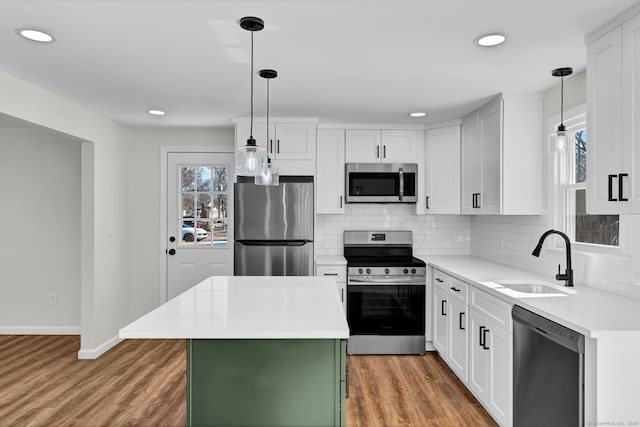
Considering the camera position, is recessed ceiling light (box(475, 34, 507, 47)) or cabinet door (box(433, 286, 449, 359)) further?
cabinet door (box(433, 286, 449, 359))

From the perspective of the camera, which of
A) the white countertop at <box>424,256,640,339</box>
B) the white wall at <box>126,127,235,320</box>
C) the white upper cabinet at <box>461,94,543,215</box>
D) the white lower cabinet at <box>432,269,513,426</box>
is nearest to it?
the white countertop at <box>424,256,640,339</box>

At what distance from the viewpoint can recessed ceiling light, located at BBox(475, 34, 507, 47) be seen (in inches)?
88.1

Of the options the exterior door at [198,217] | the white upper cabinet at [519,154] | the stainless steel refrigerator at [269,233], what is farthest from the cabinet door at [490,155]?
the exterior door at [198,217]

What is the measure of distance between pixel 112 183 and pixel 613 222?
4.30m

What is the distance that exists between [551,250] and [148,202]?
403 cm

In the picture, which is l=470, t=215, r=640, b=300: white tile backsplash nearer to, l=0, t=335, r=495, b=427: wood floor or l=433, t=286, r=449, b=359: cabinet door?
l=433, t=286, r=449, b=359: cabinet door

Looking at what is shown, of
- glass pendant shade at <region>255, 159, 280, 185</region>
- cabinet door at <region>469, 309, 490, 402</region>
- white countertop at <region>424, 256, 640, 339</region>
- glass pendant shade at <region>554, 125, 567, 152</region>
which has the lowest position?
cabinet door at <region>469, 309, 490, 402</region>

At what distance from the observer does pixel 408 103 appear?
11.8 ft

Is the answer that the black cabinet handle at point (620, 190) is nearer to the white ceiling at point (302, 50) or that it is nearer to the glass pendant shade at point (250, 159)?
the white ceiling at point (302, 50)

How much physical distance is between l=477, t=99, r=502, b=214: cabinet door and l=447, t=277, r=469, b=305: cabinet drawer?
660 millimetres

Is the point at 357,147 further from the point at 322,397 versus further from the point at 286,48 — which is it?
the point at 322,397

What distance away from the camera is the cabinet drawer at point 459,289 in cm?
318

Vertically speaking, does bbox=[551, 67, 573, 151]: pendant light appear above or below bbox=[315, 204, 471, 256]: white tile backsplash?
above

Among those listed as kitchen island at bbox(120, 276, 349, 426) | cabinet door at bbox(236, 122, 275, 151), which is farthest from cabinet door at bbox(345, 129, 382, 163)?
kitchen island at bbox(120, 276, 349, 426)
